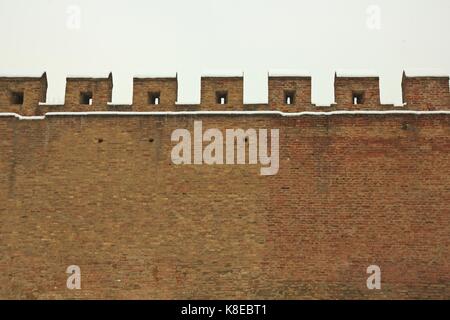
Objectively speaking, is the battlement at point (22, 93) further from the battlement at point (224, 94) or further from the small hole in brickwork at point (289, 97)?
the small hole in brickwork at point (289, 97)

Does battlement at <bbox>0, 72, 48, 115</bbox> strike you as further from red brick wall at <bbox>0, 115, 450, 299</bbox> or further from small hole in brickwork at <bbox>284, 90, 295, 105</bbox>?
small hole in brickwork at <bbox>284, 90, 295, 105</bbox>

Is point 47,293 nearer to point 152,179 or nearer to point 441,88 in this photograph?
point 152,179

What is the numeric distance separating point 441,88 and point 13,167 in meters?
8.51

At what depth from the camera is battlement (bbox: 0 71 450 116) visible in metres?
12.2

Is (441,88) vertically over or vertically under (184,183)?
over

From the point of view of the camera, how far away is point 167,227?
1154cm

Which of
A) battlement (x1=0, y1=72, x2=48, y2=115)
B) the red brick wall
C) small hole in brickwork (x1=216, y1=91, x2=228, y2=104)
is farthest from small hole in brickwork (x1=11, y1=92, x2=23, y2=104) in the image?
→ small hole in brickwork (x1=216, y1=91, x2=228, y2=104)

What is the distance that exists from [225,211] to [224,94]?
7.98 ft

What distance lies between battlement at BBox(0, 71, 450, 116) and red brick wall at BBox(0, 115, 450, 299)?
29cm

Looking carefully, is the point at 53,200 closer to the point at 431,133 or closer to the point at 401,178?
the point at 401,178

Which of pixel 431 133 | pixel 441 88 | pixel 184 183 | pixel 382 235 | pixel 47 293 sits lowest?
pixel 47 293

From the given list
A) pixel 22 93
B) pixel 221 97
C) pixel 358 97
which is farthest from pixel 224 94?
pixel 22 93

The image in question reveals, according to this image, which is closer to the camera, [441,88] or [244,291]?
[244,291]

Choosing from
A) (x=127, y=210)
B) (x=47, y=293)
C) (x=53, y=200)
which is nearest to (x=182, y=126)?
(x=127, y=210)
